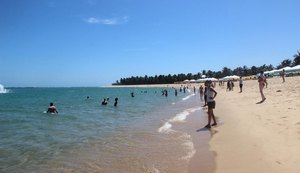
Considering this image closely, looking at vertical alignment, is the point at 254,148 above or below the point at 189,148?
above

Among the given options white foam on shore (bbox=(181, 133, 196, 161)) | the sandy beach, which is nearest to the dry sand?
the sandy beach

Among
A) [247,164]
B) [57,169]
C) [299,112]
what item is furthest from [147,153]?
[299,112]

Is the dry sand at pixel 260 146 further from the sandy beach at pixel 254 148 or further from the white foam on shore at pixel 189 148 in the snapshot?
the white foam on shore at pixel 189 148

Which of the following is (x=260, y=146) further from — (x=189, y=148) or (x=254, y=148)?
(x=189, y=148)

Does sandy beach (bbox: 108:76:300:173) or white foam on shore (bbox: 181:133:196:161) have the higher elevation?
sandy beach (bbox: 108:76:300:173)

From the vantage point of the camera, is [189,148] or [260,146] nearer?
[260,146]

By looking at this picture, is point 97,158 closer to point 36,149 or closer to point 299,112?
point 36,149

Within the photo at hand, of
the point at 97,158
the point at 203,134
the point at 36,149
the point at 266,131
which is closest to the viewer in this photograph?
the point at 97,158

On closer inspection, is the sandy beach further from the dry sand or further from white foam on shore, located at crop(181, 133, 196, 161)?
white foam on shore, located at crop(181, 133, 196, 161)

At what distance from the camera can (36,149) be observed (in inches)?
428

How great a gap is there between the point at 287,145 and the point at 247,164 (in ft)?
5.25

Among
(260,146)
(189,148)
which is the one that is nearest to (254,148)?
(260,146)

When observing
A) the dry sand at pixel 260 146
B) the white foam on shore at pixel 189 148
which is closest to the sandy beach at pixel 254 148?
the dry sand at pixel 260 146

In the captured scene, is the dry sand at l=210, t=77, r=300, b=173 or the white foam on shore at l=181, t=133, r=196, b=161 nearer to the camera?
the dry sand at l=210, t=77, r=300, b=173
